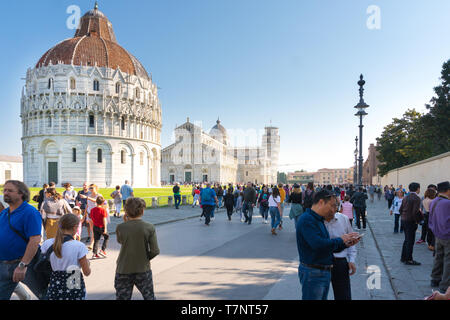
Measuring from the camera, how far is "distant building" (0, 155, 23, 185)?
301ft

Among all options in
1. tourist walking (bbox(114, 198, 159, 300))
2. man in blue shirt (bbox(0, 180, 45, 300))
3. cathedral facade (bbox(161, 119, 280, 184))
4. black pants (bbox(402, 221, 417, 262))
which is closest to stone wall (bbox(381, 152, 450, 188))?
black pants (bbox(402, 221, 417, 262))

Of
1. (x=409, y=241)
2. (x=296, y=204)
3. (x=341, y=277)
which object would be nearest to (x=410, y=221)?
(x=409, y=241)

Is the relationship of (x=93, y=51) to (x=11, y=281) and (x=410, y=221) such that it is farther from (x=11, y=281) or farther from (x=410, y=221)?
(x=11, y=281)

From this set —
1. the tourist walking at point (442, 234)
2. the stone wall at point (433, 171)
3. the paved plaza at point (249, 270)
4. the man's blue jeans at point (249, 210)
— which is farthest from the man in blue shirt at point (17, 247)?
the stone wall at point (433, 171)

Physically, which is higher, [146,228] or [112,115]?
[112,115]

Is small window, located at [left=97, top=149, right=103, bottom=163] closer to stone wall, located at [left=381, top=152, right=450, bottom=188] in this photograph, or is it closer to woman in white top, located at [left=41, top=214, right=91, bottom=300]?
stone wall, located at [left=381, top=152, right=450, bottom=188]

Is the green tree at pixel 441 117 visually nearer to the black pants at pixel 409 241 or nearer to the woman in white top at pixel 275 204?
the woman in white top at pixel 275 204

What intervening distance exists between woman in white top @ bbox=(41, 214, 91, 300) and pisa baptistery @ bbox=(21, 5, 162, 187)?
52.4 m

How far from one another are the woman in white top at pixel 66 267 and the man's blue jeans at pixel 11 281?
0.35m

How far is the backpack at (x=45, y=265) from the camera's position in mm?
3740
